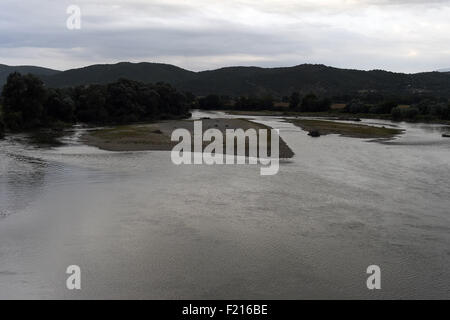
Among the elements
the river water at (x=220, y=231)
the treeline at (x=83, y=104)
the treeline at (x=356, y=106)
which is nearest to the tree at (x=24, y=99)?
the treeline at (x=83, y=104)

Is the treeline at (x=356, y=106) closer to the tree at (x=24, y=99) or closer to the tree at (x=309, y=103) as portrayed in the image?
the tree at (x=309, y=103)

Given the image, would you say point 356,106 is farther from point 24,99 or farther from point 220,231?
point 220,231

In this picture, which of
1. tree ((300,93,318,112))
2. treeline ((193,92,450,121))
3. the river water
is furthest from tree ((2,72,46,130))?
tree ((300,93,318,112))

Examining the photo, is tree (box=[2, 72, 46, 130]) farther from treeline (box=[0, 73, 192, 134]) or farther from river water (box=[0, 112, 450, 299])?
river water (box=[0, 112, 450, 299])

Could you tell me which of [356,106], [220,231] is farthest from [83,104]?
[356,106]

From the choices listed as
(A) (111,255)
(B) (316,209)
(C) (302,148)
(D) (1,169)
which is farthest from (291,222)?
(C) (302,148)

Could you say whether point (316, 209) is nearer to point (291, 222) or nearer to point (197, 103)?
point (291, 222)
